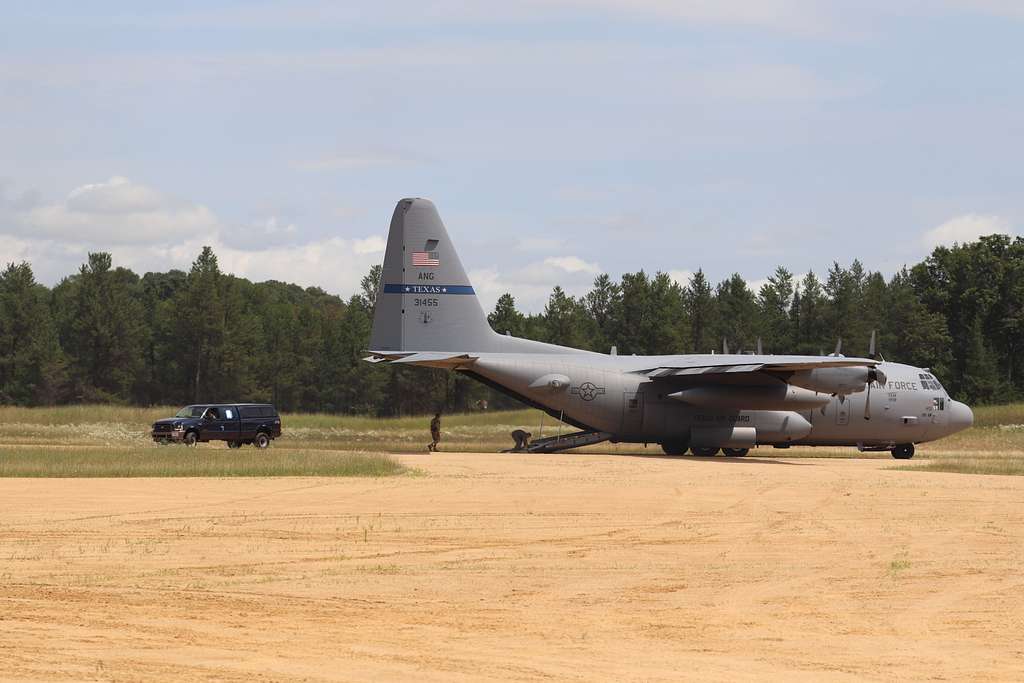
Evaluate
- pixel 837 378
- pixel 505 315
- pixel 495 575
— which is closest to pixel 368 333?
pixel 505 315

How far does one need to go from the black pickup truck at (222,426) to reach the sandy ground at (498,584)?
57.5 feet

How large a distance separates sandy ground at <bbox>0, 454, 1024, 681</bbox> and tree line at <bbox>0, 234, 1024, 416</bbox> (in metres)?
66.0

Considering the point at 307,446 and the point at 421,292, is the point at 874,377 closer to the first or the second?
the point at 421,292

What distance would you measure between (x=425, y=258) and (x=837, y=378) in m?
14.9

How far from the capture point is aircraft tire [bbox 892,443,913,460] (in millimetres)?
48250

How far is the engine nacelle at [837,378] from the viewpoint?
141ft

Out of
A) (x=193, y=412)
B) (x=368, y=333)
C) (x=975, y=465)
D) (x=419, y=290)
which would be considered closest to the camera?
(x=975, y=465)

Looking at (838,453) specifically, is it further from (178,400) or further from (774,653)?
(178,400)

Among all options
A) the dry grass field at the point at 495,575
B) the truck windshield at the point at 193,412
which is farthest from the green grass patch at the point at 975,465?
the truck windshield at the point at 193,412

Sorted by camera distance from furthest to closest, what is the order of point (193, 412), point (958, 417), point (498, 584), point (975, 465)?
point (958, 417)
point (193, 412)
point (975, 465)
point (498, 584)

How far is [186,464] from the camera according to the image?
3334cm

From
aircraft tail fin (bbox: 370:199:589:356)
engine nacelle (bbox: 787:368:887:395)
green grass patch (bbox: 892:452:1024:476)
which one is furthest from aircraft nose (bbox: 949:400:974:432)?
aircraft tail fin (bbox: 370:199:589:356)

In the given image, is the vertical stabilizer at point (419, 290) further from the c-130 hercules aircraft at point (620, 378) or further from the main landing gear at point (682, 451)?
the main landing gear at point (682, 451)

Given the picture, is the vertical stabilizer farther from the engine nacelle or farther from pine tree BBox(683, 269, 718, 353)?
pine tree BBox(683, 269, 718, 353)
